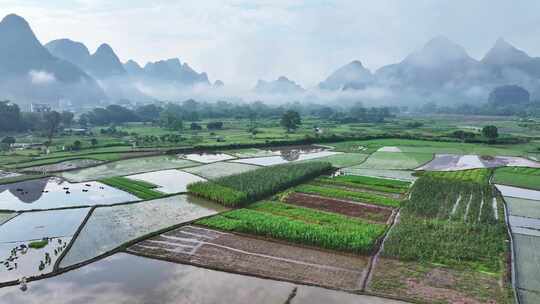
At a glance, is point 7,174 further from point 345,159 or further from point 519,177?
point 519,177

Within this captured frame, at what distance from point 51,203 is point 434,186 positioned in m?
23.9

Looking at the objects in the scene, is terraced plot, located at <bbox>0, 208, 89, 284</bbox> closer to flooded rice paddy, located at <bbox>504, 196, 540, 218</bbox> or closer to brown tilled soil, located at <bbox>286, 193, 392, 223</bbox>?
brown tilled soil, located at <bbox>286, 193, 392, 223</bbox>

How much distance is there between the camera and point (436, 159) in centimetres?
3884

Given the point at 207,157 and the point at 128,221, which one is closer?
the point at 128,221

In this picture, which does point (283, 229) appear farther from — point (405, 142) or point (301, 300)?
point (405, 142)

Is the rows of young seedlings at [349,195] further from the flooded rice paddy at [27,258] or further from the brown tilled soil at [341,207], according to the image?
the flooded rice paddy at [27,258]

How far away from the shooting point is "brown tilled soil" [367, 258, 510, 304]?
12.9 m

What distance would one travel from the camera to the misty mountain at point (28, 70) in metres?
138

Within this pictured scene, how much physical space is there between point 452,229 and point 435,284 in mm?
5300

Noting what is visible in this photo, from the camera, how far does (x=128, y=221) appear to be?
20.5 metres

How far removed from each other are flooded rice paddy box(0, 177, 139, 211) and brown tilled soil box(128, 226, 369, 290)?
8.35 meters

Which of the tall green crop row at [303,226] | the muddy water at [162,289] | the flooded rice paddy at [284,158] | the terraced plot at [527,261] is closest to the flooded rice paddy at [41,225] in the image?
the muddy water at [162,289]

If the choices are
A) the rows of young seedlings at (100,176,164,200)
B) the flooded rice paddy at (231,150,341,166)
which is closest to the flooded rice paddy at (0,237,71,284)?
the rows of young seedlings at (100,176,164,200)

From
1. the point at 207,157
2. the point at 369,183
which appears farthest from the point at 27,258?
the point at 207,157
